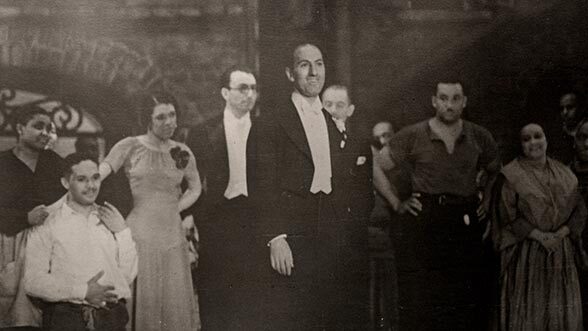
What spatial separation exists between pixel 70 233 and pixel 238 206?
1.34 meters

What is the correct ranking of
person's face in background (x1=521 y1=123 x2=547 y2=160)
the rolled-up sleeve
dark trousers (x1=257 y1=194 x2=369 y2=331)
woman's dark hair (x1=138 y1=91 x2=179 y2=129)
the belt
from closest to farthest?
the rolled-up sleeve < woman's dark hair (x1=138 y1=91 x2=179 y2=129) < dark trousers (x1=257 y1=194 x2=369 y2=331) < the belt < person's face in background (x1=521 y1=123 x2=547 y2=160)

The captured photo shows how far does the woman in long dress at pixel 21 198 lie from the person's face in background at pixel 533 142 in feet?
12.6

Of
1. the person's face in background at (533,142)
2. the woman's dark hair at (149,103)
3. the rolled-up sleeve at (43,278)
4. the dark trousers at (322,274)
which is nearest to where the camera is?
the rolled-up sleeve at (43,278)

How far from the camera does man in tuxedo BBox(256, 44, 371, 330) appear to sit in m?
6.43

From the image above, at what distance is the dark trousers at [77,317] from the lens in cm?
623

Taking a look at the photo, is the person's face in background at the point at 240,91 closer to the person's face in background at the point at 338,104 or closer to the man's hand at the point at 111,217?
the person's face in background at the point at 338,104

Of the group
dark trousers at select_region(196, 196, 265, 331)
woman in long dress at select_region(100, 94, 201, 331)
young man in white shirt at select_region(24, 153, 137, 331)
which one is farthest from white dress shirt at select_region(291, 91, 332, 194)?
young man in white shirt at select_region(24, 153, 137, 331)

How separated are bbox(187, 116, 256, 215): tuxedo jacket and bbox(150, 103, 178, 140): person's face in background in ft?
0.55

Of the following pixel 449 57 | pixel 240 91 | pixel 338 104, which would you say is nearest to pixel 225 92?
pixel 240 91

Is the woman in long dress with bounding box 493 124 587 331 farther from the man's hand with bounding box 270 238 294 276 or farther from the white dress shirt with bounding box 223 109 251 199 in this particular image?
the white dress shirt with bounding box 223 109 251 199

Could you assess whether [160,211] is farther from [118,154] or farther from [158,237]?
[118,154]

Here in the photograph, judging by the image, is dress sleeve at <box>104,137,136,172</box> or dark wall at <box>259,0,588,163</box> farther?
dark wall at <box>259,0,588,163</box>

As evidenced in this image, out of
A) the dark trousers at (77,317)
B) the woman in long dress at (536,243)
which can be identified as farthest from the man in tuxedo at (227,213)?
the woman in long dress at (536,243)

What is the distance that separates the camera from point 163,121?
20.8ft
